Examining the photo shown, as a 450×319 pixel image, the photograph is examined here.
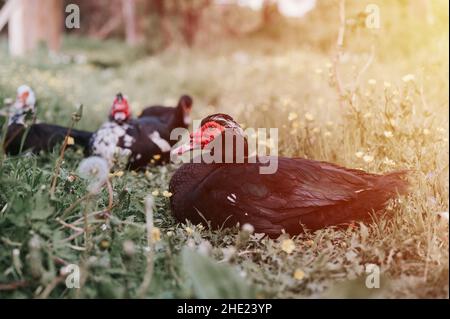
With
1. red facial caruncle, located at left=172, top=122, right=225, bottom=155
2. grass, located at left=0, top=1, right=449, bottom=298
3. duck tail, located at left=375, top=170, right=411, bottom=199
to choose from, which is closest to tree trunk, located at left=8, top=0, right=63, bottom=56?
grass, located at left=0, top=1, right=449, bottom=298


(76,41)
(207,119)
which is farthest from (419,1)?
(76,41)

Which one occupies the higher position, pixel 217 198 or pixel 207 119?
pixel 207 119

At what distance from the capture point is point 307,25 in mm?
23641

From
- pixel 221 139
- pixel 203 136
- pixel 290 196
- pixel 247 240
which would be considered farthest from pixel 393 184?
pixel 203 136

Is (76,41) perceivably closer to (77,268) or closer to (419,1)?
(419,1)

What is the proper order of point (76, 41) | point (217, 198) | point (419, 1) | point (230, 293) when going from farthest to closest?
point (76, 41) → point (419, 1) → point (217, 198) → point (230, 293)

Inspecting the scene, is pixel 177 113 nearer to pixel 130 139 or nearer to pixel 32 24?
pixel 130 139

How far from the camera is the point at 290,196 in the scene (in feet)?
11.5

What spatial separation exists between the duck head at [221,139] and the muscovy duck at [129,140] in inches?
44.5

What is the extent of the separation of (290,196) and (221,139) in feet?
2.02

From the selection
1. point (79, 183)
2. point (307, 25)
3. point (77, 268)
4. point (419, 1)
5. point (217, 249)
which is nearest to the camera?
point (77, 268)

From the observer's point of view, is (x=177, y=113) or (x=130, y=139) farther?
(x=177, y=113)
